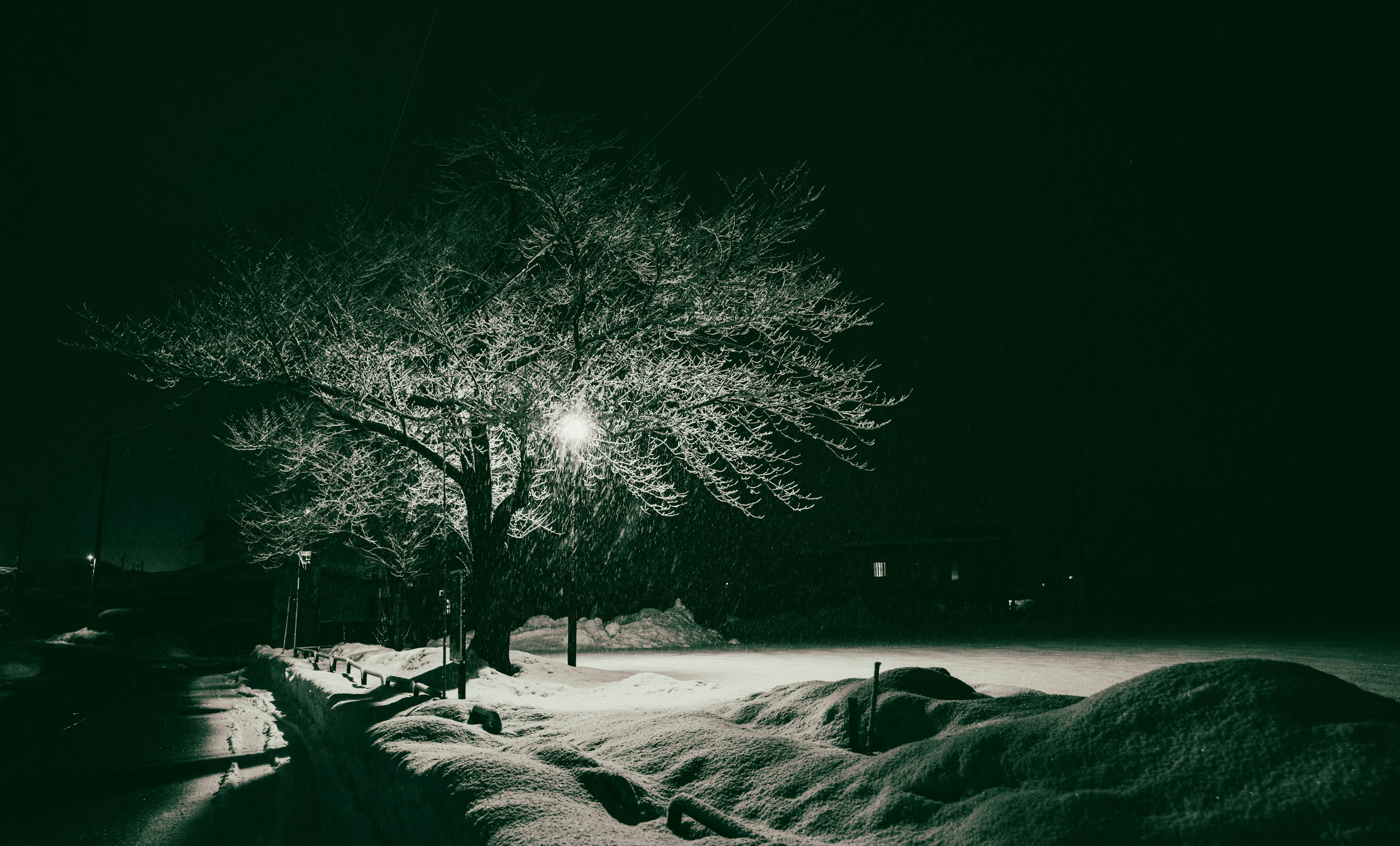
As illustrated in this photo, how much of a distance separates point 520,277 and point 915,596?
97.4 feet

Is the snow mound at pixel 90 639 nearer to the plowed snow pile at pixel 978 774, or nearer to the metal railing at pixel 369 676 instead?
the metal railing at pixel 369 676

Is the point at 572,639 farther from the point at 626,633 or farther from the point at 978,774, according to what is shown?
the point at 626,633

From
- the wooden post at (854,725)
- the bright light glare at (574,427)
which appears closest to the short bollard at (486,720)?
the wooden post at (854,725)

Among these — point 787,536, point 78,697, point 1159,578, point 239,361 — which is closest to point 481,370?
point 239,361

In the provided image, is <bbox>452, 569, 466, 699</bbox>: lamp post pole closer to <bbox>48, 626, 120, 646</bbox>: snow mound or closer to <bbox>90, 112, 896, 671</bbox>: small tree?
<bbox>90, 112, 896, 671</bbox>: small tree

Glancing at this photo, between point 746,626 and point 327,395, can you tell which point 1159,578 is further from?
point 327,395

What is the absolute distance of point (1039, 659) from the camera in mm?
17781

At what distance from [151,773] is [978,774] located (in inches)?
351

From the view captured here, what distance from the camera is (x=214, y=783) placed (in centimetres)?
783

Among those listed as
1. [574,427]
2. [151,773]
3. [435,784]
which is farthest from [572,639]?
[435,784]

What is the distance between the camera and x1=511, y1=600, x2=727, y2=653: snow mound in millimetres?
26547

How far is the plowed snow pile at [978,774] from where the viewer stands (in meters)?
2.90

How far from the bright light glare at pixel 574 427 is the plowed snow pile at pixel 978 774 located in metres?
5.57

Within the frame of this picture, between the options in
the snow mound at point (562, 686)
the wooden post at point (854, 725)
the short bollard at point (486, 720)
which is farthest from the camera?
the snow mound at point (562, 686)
